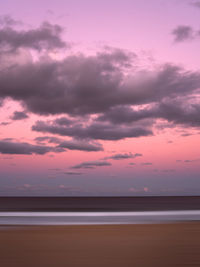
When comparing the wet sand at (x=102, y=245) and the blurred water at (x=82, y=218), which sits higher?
the blurred water at (x=82, y=218)

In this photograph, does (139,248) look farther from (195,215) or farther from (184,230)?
(195,215)

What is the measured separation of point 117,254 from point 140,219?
14.2ft

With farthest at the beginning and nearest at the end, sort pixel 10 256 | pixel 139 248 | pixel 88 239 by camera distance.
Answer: pixel 88 239 → pixel 139 248 → pixel 10 256

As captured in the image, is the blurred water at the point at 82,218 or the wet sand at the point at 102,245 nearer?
the wet sand at the point at 102,245

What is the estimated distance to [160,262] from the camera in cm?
705

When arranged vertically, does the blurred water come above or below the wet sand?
above

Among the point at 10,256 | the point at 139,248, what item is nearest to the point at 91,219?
the point at 139,248

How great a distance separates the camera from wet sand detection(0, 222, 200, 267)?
7.14m

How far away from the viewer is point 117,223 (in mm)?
11867

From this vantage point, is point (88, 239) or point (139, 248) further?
point (88, 239)

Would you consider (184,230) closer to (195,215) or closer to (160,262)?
(195,215)

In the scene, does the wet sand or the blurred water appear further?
the blurred water

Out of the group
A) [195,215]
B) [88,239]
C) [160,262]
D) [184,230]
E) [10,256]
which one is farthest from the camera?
[195,215]

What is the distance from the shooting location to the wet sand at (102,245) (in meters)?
7.14
